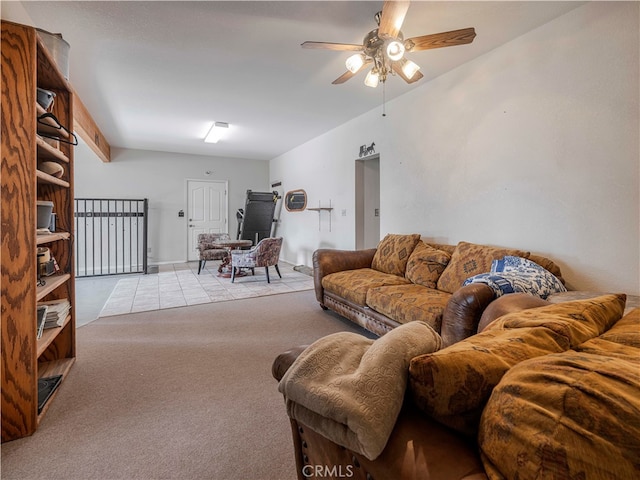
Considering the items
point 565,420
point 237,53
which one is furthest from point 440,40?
point 565,420

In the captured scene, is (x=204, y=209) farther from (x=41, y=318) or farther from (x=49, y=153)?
(x=41, y=318)

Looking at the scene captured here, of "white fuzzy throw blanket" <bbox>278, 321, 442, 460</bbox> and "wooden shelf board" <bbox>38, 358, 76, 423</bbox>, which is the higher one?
"white fuzzy throw blanket" <bbox>278, 321, 442, 460</bbox>

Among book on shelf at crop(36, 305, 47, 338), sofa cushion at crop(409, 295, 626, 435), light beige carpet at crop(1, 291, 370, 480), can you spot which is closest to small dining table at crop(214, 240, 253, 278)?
light beige carpet at crop(1, 291, 370, 480)

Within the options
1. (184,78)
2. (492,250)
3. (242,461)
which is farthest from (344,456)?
(184,78)

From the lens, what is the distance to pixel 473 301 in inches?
67.3

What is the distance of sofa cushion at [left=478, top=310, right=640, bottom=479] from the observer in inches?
18.0

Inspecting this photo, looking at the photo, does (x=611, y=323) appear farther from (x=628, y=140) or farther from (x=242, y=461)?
(x=628, y=140)

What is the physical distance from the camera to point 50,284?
195 cm

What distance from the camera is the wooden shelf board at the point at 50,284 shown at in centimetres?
174

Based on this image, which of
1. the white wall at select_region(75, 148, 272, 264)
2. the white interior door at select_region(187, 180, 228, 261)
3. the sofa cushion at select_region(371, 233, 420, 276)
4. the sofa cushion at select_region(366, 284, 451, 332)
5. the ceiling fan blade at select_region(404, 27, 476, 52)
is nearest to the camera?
the ceiling fan blade at select_region(404, 27, 476, 52)

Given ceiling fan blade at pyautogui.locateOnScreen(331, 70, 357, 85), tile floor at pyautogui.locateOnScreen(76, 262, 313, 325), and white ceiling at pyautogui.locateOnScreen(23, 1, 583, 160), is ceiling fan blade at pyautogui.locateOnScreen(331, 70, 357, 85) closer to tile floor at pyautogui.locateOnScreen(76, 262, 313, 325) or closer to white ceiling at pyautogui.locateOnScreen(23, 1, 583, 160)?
white ceiling at pyautogui.locateOnScreen(23, 1, 583, 160)

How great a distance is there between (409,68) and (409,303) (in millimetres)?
1772

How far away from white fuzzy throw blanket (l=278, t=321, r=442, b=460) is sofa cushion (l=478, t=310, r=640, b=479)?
0.19m

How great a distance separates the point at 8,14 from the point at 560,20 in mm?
3998
